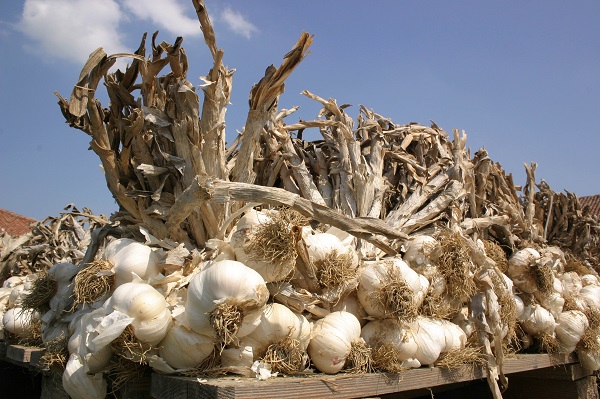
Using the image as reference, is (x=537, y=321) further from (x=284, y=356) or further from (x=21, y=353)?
(x=21, y=353)

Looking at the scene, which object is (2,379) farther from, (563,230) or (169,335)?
(563,230)

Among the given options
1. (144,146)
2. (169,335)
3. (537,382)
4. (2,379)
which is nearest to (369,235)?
(169,335)

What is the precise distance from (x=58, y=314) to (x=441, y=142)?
10.5 ft

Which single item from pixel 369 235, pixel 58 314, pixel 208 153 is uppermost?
pixel 208 153

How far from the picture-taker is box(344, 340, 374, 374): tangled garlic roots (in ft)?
6.77

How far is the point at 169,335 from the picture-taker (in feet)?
6.14

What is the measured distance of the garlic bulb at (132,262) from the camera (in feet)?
6.73

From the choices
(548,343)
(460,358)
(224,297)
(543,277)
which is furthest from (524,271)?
(224,297)

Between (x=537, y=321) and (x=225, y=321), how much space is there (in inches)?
101

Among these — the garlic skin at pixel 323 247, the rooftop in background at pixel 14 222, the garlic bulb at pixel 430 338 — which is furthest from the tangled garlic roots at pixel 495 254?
the rooftop in background at pixel 14 222

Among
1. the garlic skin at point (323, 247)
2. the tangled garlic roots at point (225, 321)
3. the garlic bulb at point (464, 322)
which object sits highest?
the garlic skin at point (323, 247)

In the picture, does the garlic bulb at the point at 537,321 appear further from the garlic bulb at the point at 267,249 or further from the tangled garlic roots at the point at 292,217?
the garlic bulb at the point at 267,249

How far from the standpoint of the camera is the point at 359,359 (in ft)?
6.82

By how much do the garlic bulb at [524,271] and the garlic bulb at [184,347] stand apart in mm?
2440
